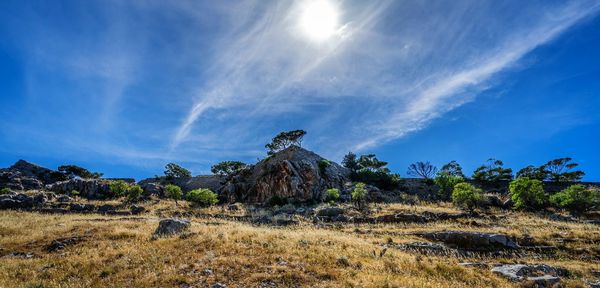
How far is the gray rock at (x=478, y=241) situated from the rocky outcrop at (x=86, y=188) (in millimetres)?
63953

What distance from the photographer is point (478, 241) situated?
2244 cm

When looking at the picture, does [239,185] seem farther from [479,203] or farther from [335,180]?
[479,203]

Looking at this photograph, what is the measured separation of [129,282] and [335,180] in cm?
6422

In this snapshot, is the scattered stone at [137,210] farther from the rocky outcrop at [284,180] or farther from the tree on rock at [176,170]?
the tree on rock at [176,170]

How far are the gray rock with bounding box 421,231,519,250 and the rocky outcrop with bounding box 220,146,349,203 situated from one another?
128 feet

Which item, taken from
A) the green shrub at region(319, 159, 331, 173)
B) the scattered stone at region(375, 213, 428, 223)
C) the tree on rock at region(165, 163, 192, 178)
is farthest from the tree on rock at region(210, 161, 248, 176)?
the scattered stone at region(375, 213, 428, 223)

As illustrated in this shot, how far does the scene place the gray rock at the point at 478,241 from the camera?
22062 millimetres

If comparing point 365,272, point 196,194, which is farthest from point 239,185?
point 365,272

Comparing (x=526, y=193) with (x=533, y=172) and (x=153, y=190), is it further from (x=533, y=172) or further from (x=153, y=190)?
(x=153, y=190)

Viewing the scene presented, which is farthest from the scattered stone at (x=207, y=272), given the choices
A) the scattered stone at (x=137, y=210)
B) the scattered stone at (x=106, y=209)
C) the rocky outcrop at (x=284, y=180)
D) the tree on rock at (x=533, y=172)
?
the tree on rock at (x=533, y=172)

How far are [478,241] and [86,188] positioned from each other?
70917 millimetres

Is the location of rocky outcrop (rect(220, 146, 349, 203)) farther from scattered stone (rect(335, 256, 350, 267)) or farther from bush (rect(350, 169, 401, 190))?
scattered stone (rect(335, 256, 350, 267))

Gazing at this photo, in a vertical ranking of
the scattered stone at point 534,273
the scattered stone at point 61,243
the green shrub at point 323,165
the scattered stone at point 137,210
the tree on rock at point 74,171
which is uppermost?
the tree on rock at point 74,171

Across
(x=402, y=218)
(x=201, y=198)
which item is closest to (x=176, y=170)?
(x=201, y=198)
